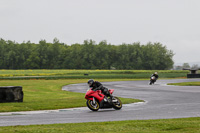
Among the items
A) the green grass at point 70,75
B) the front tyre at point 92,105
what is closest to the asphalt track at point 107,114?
the front tyre at point 92,105

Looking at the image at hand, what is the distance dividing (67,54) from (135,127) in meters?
145

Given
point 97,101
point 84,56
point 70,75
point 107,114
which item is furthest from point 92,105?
point 84,56

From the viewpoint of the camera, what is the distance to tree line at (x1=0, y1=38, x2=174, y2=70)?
14125 centimetres

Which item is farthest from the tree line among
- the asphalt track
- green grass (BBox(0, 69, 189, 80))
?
the asphalt track

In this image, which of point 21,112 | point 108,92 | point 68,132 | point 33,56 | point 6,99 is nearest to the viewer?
point 68,132

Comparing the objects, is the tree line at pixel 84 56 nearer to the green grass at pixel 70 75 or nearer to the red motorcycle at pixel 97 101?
the green grass at pixel 70 75

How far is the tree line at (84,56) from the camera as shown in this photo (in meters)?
141

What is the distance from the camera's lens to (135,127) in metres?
10.8

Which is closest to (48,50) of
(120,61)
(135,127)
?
Result: (120,61)

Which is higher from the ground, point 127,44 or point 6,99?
point 127,44

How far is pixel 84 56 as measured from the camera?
14612 centimetres

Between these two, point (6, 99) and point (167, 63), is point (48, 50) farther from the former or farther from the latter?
point (6, 99)

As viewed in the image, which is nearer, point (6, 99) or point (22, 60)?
point (6, 99)

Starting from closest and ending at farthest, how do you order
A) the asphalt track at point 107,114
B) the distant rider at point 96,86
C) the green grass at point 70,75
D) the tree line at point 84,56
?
the asphalt track at point 107,114 → the distant rider at point 96,86 → the green grass at point 70,75 → the tree line at point 84,56
